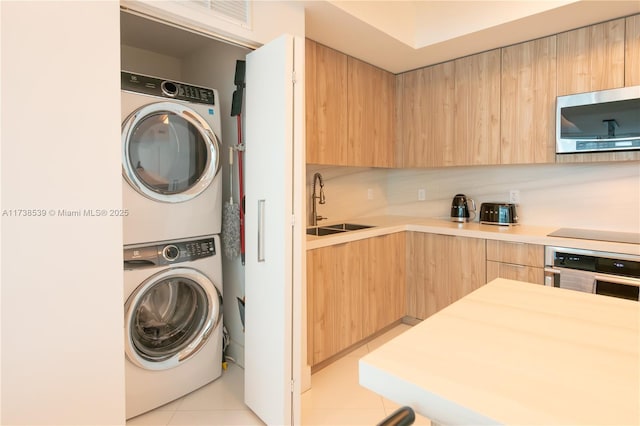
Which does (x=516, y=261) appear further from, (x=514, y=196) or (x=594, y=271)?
(x=514, y=196)

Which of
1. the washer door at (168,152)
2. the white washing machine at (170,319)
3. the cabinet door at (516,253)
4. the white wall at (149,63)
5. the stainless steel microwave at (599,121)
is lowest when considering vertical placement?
the white washing machine at (170,319)

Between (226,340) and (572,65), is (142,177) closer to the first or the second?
(226,340)

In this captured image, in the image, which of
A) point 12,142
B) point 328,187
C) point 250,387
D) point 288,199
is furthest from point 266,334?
point 328,187

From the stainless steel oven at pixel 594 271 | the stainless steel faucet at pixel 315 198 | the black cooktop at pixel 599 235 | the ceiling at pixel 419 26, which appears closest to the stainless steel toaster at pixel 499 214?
the black cooktop at pixel 599 235

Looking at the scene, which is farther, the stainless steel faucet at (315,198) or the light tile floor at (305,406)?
the stainless steel faucet at (315,198)

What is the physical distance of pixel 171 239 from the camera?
1973 mm

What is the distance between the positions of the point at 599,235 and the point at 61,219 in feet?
9.87

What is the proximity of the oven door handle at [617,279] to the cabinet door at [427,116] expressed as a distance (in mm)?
1329

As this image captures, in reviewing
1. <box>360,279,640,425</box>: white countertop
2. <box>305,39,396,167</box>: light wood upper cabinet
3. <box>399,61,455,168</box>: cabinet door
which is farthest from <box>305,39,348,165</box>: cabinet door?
<box>360,279,640,425</box>: white countertop

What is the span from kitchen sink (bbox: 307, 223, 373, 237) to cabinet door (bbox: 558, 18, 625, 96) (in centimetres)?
175

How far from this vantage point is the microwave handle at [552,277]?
2.23 meters

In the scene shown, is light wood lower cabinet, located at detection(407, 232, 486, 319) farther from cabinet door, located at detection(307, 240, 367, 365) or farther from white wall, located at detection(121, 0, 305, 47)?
white wall, located at detection(121, 0, 305, 47)

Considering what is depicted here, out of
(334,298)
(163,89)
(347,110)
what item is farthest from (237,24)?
(334,298)

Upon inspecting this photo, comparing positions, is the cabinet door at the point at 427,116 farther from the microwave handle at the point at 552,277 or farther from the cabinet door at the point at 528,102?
the microwave handle at the point at 552,277
